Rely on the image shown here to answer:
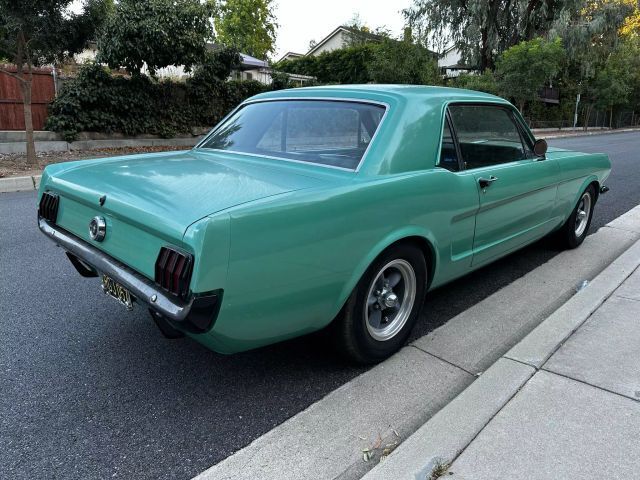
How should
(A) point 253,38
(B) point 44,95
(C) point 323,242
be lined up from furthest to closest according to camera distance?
1. (A) point 253,38
2. (B) point 44,95
3. (C) point 323,242

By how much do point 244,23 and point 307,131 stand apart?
40.2 m

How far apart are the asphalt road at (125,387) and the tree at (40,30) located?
27.4 feet

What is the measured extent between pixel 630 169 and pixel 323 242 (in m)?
12.6

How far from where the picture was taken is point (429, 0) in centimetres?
3127

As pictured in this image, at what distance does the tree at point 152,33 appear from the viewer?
12.1m

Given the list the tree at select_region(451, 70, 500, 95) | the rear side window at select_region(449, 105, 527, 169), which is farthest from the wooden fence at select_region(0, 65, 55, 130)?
the tree at select_region(451, 70, 500, 95)

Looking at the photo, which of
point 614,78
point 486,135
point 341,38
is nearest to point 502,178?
point 486,135

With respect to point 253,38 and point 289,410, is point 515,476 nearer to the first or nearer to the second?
point 289,410

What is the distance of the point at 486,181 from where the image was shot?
3.23 m

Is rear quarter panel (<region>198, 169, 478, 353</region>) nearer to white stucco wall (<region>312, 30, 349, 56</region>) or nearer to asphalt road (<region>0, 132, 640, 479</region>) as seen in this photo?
asphalt road (<region>0, 132, 640, 479</region>)

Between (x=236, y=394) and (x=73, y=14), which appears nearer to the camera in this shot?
(x=236, y=394)

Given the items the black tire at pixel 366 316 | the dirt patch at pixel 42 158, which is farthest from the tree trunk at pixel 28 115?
the black tire at pixel 366 316

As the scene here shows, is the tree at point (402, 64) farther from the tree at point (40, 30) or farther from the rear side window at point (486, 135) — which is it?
the rear side window at point (486, 135)

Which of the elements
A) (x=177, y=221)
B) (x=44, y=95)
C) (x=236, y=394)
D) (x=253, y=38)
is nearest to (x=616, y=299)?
(x=236, y=394)
